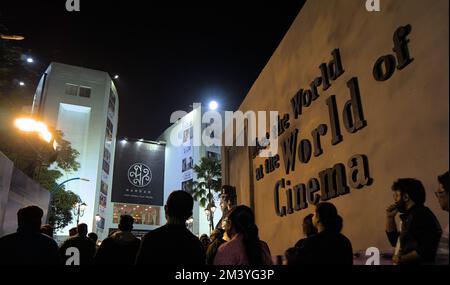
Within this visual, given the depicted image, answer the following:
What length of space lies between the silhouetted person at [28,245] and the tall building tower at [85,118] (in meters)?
35.7

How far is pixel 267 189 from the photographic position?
9992 mm

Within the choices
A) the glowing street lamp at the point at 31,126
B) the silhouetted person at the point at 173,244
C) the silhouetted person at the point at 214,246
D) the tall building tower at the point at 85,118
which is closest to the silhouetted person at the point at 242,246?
the silhouetted person at the point at 173,244

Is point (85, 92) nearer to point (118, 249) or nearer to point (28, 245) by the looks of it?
point (118, 249)

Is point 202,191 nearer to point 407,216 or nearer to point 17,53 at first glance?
point 17,53

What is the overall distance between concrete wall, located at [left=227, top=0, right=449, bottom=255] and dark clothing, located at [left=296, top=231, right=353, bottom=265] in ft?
4.41

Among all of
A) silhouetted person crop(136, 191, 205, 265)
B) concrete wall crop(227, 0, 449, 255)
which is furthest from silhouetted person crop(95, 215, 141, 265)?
concrete wall crop(227, 0, 449, 255)

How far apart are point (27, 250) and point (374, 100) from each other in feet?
15.5

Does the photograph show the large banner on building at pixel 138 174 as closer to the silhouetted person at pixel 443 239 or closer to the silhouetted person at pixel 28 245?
the silhouetted person at pixel 28 245

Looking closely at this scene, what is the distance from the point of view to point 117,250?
4.54 meters

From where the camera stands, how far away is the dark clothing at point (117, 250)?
4.48 meters

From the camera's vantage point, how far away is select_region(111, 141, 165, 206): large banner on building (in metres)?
42.2

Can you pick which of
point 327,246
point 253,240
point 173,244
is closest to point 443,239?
point 327,246
